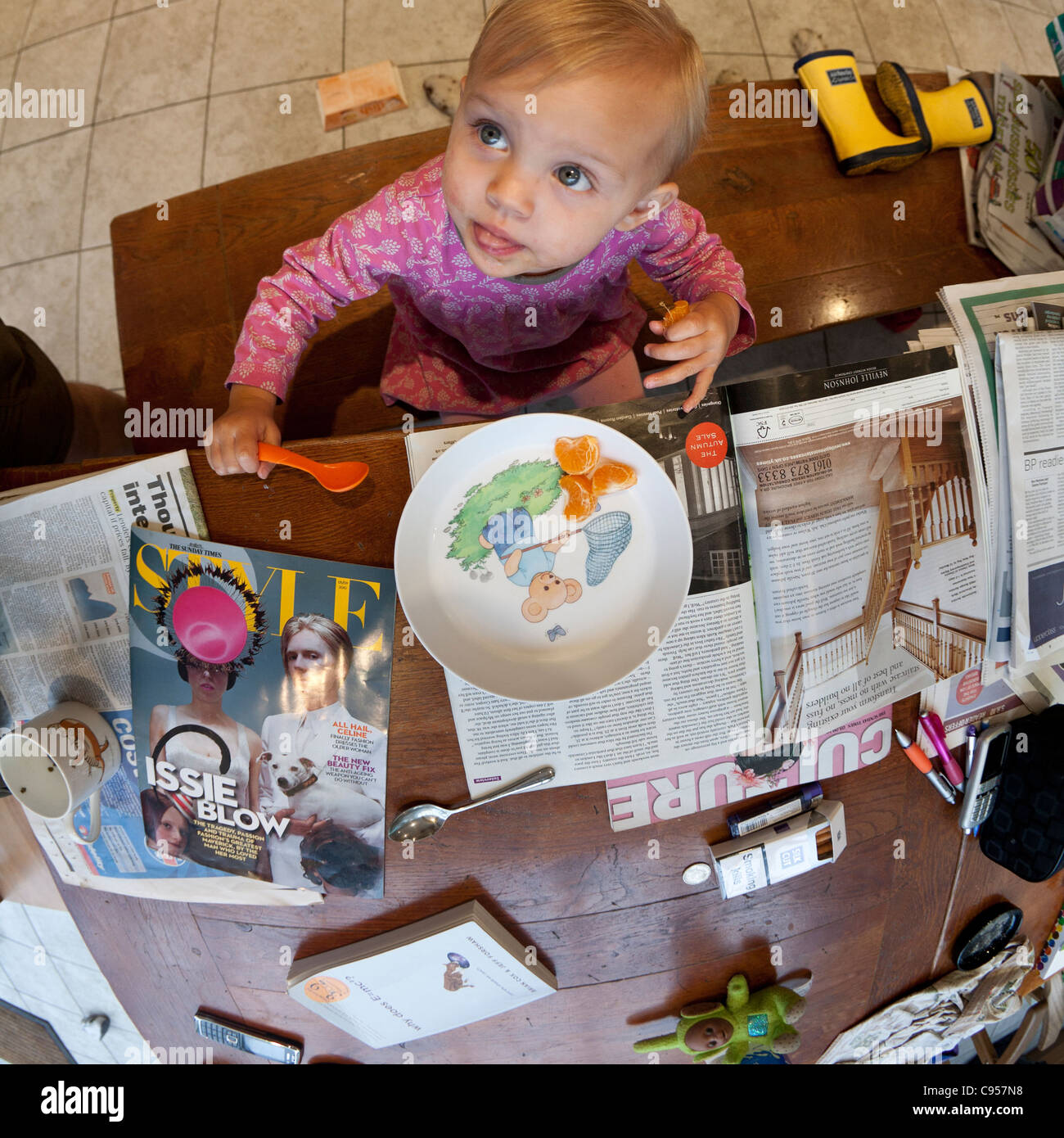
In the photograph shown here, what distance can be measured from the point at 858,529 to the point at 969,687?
26 cm

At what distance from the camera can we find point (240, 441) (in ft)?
2.18

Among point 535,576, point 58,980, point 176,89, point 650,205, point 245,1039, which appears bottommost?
point 58,980

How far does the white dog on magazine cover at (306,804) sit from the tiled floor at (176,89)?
1.16m

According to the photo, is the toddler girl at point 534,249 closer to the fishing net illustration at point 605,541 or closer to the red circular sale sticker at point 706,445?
the red circular sale sticker at point 706,445

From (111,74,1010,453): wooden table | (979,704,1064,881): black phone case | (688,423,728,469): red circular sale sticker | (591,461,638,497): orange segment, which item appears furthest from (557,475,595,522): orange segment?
(979,704,1064,881): black phone case

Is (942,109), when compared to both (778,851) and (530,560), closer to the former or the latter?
(530,560)

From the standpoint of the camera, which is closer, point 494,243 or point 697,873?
point 494,243

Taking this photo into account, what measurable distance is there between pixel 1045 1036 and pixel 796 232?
1.70 meters

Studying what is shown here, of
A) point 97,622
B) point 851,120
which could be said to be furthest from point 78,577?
point 851,120

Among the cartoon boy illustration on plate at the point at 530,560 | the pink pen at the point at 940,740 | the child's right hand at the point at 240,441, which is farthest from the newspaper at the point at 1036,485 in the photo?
the child's right hand at the point at 240,441

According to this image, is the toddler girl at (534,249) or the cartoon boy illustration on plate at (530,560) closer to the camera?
the toddler girl at (534,249)

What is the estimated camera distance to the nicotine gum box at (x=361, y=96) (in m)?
1.44

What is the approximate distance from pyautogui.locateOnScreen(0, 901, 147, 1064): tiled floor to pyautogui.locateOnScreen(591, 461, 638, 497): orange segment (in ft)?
5.35

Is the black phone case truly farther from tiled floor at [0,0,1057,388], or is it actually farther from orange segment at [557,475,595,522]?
tiled floor at [0,0,1057,388]
